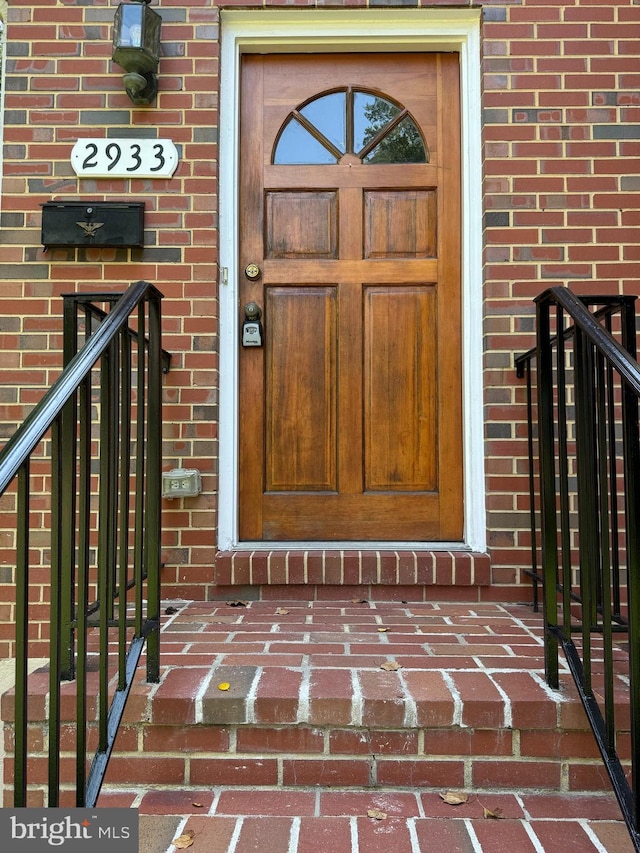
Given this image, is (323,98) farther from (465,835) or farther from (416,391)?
(465,835)

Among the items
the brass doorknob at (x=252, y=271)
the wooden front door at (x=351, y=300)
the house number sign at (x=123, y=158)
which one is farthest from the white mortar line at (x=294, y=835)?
the house number sign at (x=123, y=158)

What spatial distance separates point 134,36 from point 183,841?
272cm

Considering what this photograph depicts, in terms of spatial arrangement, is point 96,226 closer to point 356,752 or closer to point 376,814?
point 356,752

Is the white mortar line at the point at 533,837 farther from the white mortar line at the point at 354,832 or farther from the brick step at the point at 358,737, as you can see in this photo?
the white mortar line at the point at 354,832

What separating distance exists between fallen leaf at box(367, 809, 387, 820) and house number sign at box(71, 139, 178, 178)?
2363mm

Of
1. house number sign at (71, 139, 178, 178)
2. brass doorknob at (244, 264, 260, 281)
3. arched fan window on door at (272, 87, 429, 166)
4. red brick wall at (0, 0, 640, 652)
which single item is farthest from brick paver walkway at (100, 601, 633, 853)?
arched fan window on door at (272, 87, 429, 166)

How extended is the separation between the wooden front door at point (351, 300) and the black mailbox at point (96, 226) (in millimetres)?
466

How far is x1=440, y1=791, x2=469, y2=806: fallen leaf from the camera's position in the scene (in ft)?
5.00

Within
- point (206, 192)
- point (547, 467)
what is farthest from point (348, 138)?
point (547, 467)

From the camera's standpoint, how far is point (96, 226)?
2533mm

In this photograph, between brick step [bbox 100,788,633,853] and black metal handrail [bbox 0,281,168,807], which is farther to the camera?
brick step [bbox 100,788,633,853]

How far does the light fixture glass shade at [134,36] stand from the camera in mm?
2463

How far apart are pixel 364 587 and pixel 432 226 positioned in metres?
1.57

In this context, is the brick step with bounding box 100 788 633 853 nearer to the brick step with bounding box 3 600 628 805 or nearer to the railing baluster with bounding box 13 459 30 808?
the brick step with bounding box 3 600 628 805
